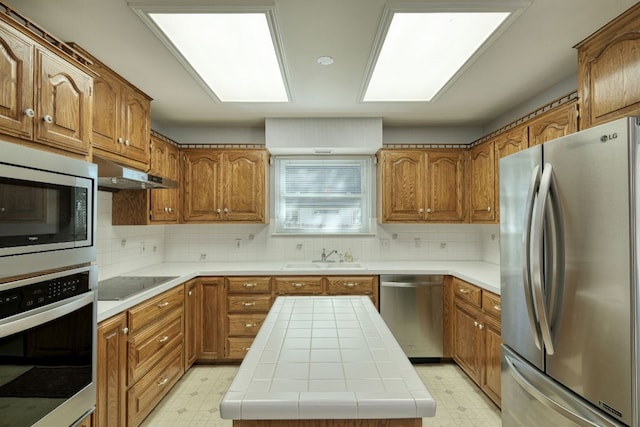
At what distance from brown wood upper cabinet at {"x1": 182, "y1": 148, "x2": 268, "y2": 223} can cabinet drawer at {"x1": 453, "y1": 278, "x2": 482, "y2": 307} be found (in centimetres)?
203

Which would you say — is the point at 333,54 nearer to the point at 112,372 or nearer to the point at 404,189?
the point at 404,189

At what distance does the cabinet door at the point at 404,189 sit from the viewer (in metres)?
3.43

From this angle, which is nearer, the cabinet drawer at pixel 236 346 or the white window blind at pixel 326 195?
the cabinet drawer at pixel 236 346

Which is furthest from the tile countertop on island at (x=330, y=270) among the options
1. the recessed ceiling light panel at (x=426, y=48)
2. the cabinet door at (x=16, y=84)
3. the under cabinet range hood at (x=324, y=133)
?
the recessed ceiling light panel at (x=426, y=48)

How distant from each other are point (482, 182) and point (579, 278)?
2047 millimetres

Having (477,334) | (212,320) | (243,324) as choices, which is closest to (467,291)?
(477,334)

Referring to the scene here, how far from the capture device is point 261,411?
0.85 metres

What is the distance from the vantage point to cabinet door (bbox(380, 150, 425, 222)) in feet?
11.3

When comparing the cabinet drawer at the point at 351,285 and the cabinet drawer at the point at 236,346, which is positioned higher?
the cabinet drawer at the point at 351,285

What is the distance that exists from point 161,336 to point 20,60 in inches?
75.4

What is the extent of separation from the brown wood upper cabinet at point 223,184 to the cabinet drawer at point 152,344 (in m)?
1.11

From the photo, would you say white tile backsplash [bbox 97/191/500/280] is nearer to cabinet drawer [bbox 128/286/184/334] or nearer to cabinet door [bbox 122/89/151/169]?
cabinet drawer [bbox 128/286/184/334]

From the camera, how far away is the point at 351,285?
10.2 ft

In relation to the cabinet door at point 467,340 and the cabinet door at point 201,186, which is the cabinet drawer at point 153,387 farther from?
the cabinet door at point 467,340
